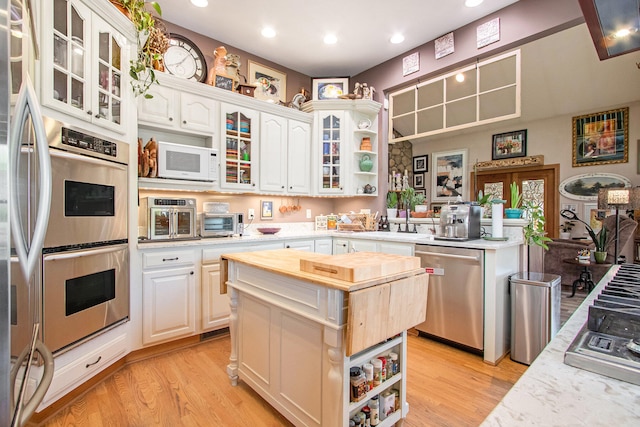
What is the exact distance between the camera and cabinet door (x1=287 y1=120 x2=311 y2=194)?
3867mm

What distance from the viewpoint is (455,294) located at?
265 centimetres

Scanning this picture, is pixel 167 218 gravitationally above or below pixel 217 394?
above

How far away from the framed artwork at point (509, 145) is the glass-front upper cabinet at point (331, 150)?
15.0ft

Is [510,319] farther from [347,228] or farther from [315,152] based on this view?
[315,152]

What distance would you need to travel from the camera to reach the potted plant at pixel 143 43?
235 centimetres

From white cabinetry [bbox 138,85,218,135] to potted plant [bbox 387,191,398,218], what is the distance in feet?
7.79

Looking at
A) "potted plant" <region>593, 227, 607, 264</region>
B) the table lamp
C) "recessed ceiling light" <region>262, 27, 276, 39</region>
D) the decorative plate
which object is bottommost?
"potted plant" <region>593, 227, 607, 264</region>

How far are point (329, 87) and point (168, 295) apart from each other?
3279mm

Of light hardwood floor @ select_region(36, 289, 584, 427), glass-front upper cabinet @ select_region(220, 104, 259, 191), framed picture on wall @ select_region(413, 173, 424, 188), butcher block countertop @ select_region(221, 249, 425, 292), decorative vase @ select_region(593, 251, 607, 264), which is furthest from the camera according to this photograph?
framed picture on wall @ select_region(413, 173, 424, 188)

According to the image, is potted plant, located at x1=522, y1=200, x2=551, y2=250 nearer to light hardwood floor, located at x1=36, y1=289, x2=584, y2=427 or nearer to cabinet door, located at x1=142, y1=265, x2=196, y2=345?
light hardwood floor, located at x1=36, y1=289, x2=584, y2=427

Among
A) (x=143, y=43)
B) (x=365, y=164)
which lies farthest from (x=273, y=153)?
(x=143, y=43)

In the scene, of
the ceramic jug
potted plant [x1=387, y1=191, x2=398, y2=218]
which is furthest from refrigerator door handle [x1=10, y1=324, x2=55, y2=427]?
the ceramic jug

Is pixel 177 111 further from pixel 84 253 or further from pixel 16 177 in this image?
pixel 16 177

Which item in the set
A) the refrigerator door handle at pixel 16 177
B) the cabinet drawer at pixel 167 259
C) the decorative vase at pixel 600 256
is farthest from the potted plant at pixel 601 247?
the refrigerator door handle at pixel 16 177
